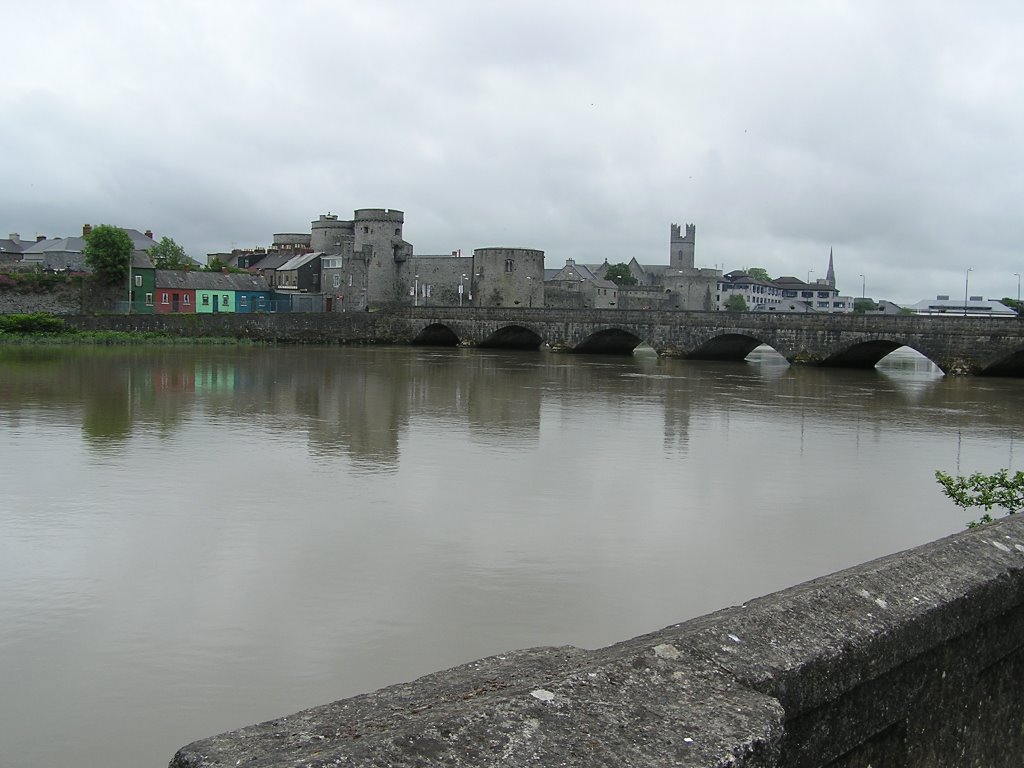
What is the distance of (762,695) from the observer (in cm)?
189

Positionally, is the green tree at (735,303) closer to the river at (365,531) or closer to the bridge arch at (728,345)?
the bridge arch at (728,345)

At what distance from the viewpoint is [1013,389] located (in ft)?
92.8

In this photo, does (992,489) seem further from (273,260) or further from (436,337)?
(273,260)

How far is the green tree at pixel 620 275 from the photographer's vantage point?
9994cm

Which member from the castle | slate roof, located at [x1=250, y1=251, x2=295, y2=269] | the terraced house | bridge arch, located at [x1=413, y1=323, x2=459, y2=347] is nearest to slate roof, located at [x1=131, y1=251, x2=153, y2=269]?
the terraced house

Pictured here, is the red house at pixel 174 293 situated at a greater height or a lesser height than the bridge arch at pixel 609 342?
greater

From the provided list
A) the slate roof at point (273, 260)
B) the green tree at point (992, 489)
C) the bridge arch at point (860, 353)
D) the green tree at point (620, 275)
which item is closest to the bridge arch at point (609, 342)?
the bridge arch at point (860, 353)

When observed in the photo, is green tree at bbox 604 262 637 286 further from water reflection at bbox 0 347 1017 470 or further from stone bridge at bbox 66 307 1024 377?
water reflection at bbox 0 347 1017 470

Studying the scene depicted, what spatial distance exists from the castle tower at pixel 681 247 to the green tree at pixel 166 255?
63.9 meters

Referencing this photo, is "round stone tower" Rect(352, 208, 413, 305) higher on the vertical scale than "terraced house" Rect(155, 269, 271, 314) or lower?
higher

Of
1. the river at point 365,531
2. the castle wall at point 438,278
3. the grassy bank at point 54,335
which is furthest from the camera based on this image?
the castle wall at point 438,278

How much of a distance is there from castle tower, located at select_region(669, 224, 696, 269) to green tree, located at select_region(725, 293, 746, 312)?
696 cm

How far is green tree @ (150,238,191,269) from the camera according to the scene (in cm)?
6100

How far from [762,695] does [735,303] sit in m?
110
